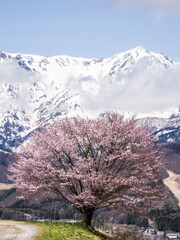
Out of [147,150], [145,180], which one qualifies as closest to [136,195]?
[145,180]

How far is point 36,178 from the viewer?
36906 millimetres

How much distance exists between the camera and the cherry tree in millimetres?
35156

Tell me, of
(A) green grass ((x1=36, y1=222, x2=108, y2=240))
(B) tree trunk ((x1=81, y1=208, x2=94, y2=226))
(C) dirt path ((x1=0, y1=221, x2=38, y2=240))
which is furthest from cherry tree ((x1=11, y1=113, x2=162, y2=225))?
(C) dirt path ((x1=0, y1=221, x2=38, y2=240))

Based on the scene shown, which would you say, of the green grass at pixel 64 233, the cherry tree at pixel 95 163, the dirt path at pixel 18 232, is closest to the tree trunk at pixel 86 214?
the cherry tree at pixel 95 163

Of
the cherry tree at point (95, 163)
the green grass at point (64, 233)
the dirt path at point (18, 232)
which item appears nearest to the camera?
the dirt path at point (18, 232)

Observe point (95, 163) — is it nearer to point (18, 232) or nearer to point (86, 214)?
point (86, 214)

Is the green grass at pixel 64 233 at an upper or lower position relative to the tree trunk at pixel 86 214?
lower

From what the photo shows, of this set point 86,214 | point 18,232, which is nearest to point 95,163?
point 86,214

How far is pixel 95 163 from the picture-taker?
37875mm

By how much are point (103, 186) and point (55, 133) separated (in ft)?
27.4

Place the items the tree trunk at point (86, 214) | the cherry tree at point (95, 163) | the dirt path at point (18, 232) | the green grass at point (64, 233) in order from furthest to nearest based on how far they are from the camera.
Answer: the tree trunk at point (86, 214) < the cherry tree at point (95, 163) < the green grass at point (64, 233) < the dirt path at point (18, 232)

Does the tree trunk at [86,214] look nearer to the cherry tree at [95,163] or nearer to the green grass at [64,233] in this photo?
the cherry tree at [95,163]

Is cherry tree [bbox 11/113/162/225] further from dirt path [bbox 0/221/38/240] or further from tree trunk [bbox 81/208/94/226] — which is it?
dirt path [bbox 0/221/38/240]

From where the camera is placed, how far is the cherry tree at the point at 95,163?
3516 centimetres
